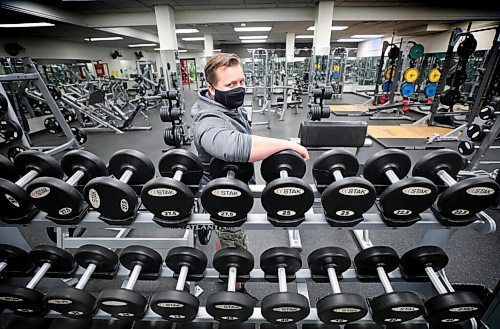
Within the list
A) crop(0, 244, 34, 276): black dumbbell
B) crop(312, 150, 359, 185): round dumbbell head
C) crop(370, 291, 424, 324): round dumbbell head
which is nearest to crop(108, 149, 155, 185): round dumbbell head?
crop(0, 244, 34, 276): black dumbbell

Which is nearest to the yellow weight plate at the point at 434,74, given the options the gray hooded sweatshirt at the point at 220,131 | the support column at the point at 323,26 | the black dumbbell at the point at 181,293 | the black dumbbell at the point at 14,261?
the support column at the point at 323,26

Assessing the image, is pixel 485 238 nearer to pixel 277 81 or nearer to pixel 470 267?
pixel 470 267

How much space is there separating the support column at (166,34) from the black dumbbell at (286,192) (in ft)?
16.6

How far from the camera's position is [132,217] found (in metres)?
1.02

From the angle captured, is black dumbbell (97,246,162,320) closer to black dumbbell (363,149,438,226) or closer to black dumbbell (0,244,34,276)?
black dumbbell (0,244,34,276)

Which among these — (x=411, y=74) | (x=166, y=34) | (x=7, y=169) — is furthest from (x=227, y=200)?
(x=411, y=74)

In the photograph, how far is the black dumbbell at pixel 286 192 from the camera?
0.90 metres

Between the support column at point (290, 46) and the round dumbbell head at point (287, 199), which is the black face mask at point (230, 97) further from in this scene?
the support column at point (290, 46)

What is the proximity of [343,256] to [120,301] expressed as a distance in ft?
3.24

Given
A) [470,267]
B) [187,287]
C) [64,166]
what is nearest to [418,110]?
[470,267]

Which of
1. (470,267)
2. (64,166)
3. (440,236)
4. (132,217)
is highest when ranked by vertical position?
(64,166)

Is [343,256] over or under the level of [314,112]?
under

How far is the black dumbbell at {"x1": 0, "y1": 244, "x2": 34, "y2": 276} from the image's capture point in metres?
1.18

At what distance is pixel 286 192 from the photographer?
91 centimetres
